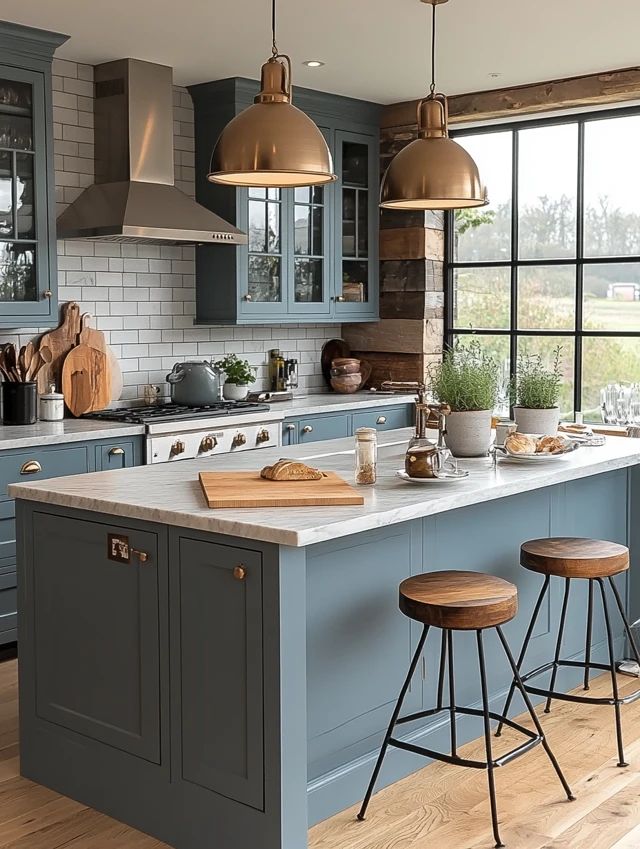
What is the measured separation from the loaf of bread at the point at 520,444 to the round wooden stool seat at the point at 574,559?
34cm

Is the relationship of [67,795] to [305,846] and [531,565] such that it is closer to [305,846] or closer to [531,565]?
[305,846]

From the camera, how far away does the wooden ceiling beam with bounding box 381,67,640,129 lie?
5.97 m

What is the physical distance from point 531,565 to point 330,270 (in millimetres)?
3398

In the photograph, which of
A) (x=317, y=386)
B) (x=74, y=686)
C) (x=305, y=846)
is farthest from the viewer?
(x=317, y=386)

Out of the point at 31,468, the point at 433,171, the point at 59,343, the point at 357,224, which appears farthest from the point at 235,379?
the point at 433,171

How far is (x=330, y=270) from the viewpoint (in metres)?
6.71

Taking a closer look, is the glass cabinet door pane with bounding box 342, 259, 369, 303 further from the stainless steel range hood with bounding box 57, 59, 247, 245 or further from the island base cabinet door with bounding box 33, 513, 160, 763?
the island base cabinet door with bounding box 33, 513, 160, 763

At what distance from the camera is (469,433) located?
399cm

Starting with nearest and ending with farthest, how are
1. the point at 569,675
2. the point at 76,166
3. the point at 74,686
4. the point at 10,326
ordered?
the point at 74,686
the point at 569,675
the point at 10,326
the point at 76,166

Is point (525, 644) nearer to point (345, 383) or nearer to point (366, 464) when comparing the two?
point (366, 464)

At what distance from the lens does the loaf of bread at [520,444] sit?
12.8ft

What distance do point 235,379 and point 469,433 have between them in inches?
97.9

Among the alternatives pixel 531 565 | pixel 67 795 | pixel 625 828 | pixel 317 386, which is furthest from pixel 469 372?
pixel 317 386

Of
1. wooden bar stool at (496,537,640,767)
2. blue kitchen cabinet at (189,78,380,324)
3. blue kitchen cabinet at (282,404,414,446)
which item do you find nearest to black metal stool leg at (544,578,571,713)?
wooden bar stool at (496,537,640,767)
